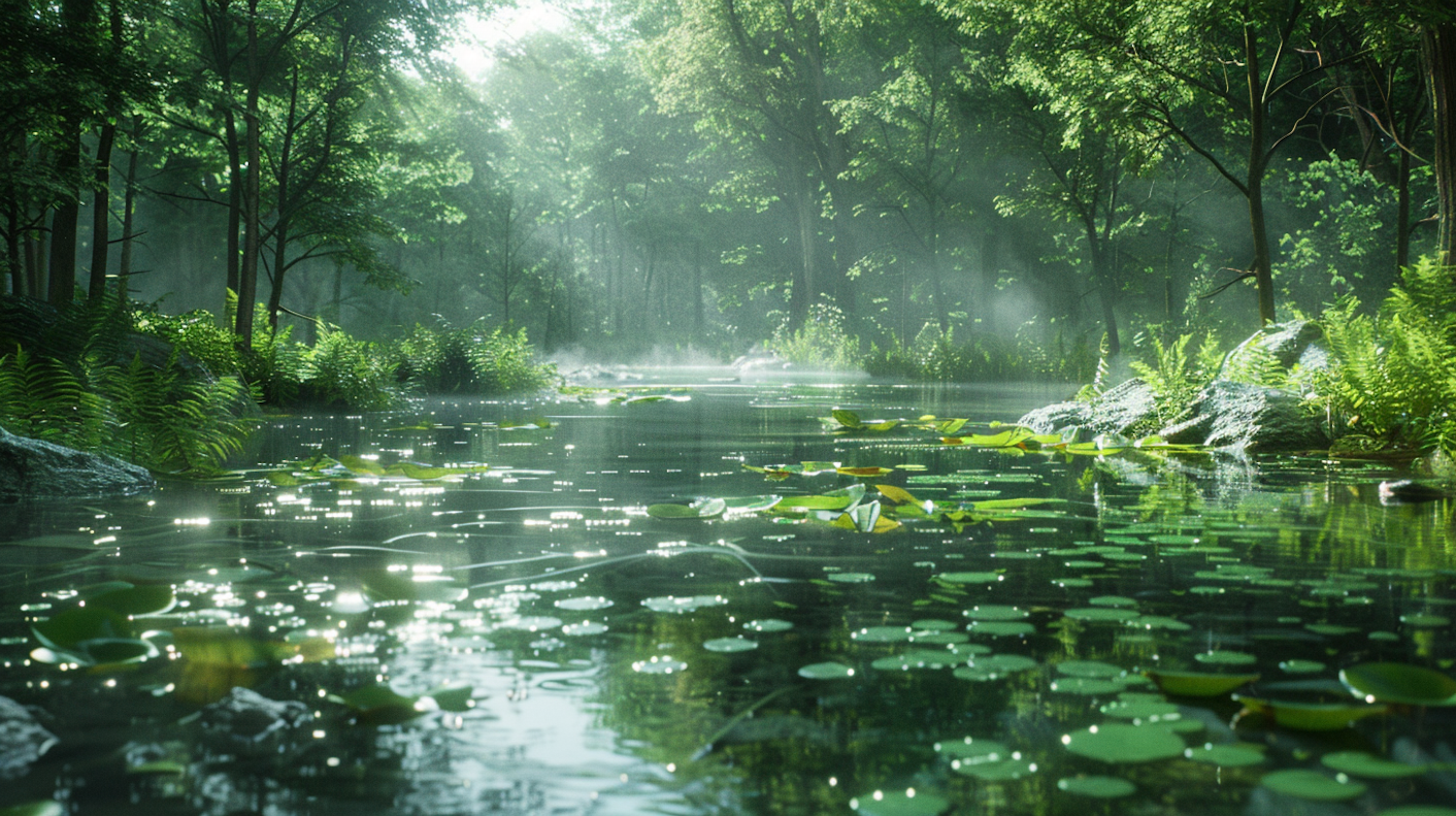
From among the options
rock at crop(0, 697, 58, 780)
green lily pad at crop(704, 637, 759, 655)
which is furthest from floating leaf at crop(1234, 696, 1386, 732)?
rock at crop(0, 697, 58, 780)

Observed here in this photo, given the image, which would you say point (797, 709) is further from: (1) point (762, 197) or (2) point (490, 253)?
(2) point (490, 253)

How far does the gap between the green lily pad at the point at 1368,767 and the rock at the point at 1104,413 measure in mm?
6397

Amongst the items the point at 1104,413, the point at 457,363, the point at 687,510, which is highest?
the point at 457,363

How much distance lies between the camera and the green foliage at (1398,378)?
18.5 ft

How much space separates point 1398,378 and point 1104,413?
262 cm

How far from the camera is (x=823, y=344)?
1182 inches

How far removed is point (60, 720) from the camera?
1.60 meters

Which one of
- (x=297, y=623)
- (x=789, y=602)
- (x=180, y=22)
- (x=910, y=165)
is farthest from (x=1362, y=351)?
(x=910, y=165)

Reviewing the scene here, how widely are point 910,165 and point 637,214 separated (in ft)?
76.8

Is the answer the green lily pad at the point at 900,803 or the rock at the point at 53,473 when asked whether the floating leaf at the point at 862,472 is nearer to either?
the rock at the point at 53,473

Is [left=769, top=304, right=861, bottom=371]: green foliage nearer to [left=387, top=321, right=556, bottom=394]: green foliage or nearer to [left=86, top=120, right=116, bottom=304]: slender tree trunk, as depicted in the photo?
[left=387, top=321, right=556, bottom=394]: green foliage

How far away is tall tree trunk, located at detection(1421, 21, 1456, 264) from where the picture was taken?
26.0ft

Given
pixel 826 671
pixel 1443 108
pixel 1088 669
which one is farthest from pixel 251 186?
pixel 1088 669

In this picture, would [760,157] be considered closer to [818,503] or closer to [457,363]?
[457,363]
